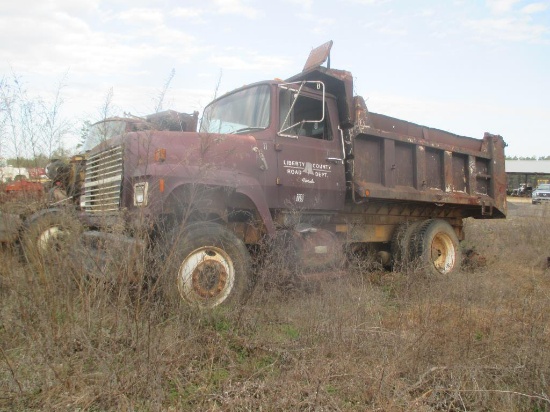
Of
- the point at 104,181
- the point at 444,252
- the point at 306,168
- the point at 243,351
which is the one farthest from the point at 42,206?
the point at 444,252

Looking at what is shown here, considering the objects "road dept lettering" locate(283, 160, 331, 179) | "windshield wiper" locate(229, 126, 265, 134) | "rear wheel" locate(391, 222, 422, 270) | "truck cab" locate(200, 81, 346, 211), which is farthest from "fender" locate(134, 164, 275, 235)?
"rear wheel" locate(391, 222, 422, 270)

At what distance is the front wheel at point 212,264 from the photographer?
435cm

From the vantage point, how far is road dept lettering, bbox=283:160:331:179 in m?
5.86

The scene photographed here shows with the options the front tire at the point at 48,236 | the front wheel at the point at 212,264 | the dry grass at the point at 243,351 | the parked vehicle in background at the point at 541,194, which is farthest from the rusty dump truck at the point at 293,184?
the parked vehicle in background at the point at 541,194

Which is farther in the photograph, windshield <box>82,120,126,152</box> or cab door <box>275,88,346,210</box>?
cab door <box>275,88,346,210</box>

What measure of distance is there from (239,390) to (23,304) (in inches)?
69.3

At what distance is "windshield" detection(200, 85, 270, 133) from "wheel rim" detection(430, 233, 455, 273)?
13.2 feet

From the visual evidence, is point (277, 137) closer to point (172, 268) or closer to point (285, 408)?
point (172, 268)

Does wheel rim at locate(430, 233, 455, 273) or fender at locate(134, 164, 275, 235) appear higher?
fender at locate(134, 164, 275, 235)

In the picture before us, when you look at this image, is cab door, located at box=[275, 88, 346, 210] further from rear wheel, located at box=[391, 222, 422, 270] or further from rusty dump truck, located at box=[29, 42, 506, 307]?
rear wheel, located at box=[391, 222, 422, 270]

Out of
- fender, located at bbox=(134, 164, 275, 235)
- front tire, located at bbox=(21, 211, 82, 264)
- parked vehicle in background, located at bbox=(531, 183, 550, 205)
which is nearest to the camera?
front tire, located at bbox=(21, 211, 82, 264)

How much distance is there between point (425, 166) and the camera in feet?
25.0

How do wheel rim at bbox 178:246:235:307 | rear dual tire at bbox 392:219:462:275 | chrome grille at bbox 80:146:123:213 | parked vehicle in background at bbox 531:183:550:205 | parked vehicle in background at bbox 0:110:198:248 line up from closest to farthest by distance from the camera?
parked vehicle in background at bbox 0:110:198:248 < wheel rim at bbox 178:246:235:307 < chrome grille at bbox 80:146:123:213 < rear dual tire at bbox 392:219:462:275 < parked vehicle in background at bbox 531:183:550:205

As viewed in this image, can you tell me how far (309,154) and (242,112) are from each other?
1.02 metres
